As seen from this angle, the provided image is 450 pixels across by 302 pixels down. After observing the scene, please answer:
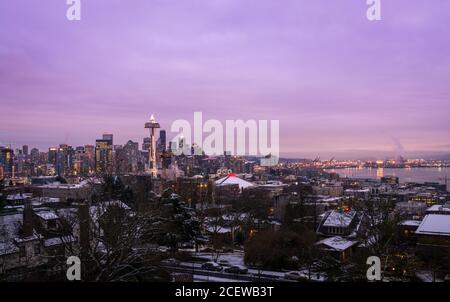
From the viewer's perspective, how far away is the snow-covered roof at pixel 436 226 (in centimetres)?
1352

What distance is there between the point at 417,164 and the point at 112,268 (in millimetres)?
132645

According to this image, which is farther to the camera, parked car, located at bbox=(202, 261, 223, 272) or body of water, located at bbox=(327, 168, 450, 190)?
body of water, located at bbox=(327, 168, 450, 190)

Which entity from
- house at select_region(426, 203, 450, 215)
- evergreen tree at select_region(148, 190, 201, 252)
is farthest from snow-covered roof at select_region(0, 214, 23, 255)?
house at select_region(426, 203, 450, 215)

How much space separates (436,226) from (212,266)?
8112 mm

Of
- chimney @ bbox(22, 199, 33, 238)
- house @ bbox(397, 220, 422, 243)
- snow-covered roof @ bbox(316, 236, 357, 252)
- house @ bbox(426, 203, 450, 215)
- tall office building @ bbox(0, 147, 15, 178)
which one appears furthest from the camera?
tall office building @ bbox(0, 147, 15, 178)

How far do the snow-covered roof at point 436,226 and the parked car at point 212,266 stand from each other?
714cm

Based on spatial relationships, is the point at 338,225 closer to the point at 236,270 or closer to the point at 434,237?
the point at 434,237

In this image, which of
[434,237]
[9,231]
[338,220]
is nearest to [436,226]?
[434,237]

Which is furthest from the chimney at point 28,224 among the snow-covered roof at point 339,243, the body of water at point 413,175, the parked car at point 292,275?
the body of water at point 413,175

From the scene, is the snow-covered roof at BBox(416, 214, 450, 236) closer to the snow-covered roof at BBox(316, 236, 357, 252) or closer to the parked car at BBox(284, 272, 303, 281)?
the snow-covered roof at BBox(316, 236, 357, 252)

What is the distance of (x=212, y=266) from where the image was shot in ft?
41.6

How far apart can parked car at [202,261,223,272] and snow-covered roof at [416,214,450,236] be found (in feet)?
23.4

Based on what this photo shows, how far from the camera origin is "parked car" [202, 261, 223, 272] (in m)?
12.5

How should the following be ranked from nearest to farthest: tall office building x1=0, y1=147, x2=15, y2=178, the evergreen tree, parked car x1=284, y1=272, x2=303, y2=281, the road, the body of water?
1. the road
2. parked car x1=284, y1=272, x2=303, y2=281
3. the evergreen tree
4. tall office building x1=0, y1=147, x2=15, y2=178
5. the body of water
